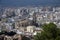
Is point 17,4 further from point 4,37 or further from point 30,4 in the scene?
point 4,37

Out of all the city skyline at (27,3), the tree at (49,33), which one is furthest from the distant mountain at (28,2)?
the tree at (49,33)

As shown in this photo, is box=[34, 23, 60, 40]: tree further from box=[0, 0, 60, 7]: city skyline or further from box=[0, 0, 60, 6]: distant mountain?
box=[0, 0, 60, 7]: city skyline

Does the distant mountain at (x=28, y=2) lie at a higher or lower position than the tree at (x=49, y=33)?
lower

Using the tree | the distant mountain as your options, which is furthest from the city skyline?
the tree

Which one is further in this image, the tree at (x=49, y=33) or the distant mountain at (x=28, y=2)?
the distant mountain at (x=28, y=2)

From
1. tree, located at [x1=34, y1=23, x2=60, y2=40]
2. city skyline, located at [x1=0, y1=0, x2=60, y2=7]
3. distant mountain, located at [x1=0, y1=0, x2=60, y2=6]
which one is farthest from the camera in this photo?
city skyline, located at [x1=0, y1=0, x2=60, y2=7]

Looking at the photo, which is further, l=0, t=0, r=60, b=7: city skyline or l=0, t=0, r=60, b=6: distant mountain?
l=0, t=0, r=60, b=7: city skyline

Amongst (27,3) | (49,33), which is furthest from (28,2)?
(49,33)

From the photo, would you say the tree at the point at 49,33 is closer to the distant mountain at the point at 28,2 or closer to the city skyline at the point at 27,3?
the distant mountain at the point at 28,2

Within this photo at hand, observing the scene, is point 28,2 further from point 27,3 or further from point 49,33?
point 49,33

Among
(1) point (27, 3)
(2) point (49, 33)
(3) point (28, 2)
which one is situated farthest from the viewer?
(3) point (28, 2)

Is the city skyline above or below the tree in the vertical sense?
below
